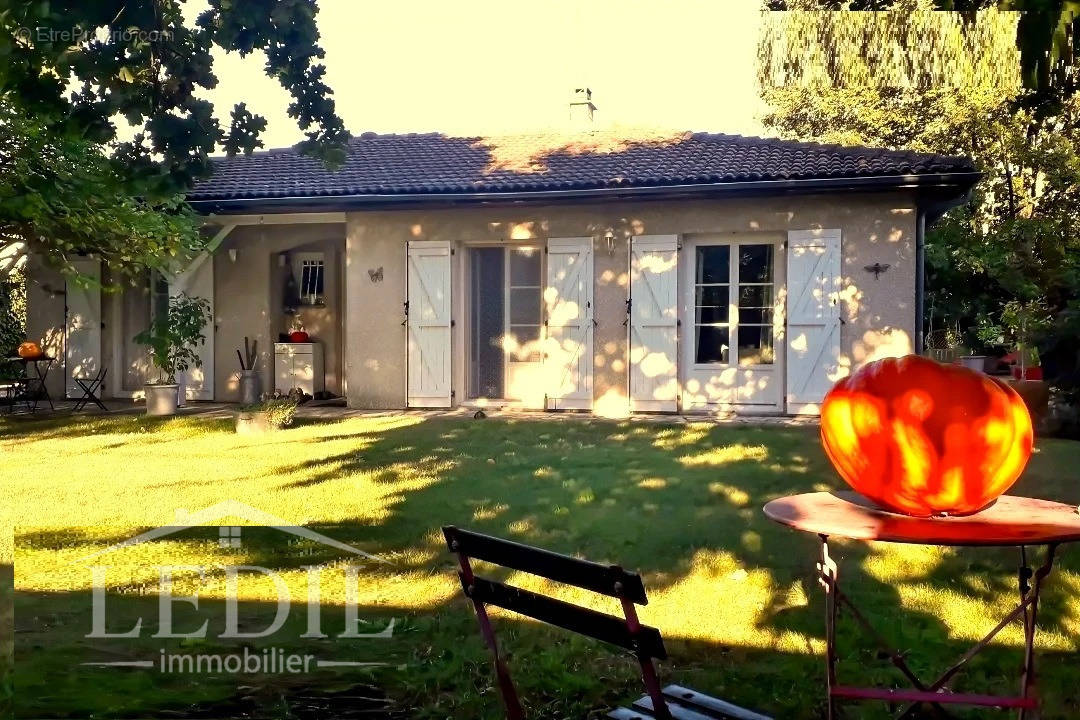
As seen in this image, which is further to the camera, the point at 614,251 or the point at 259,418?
the point at 614,251

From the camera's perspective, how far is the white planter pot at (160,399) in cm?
1167

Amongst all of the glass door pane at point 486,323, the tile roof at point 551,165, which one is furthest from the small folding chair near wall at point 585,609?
the glass door pane at point 486,323

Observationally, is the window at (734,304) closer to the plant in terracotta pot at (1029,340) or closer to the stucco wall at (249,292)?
the plant in terracotta pot at (1029,340)

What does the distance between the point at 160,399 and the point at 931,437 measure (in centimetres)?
1062

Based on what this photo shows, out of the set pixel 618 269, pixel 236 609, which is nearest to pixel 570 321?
pixel 618 269

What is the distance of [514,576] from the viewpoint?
472 cm

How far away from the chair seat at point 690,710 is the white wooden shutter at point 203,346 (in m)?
11.4

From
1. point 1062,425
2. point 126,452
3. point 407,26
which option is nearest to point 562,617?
point 407,26

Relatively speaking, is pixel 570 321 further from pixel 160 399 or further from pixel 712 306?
pixel 160 399

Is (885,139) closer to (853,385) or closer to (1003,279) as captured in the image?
(1003,279)

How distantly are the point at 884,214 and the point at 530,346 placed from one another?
4.37m

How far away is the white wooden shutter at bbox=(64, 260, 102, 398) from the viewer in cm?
1362

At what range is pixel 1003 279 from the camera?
1121cm

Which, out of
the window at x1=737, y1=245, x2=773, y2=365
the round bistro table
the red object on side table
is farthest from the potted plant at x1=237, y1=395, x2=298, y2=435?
the red object on side table
